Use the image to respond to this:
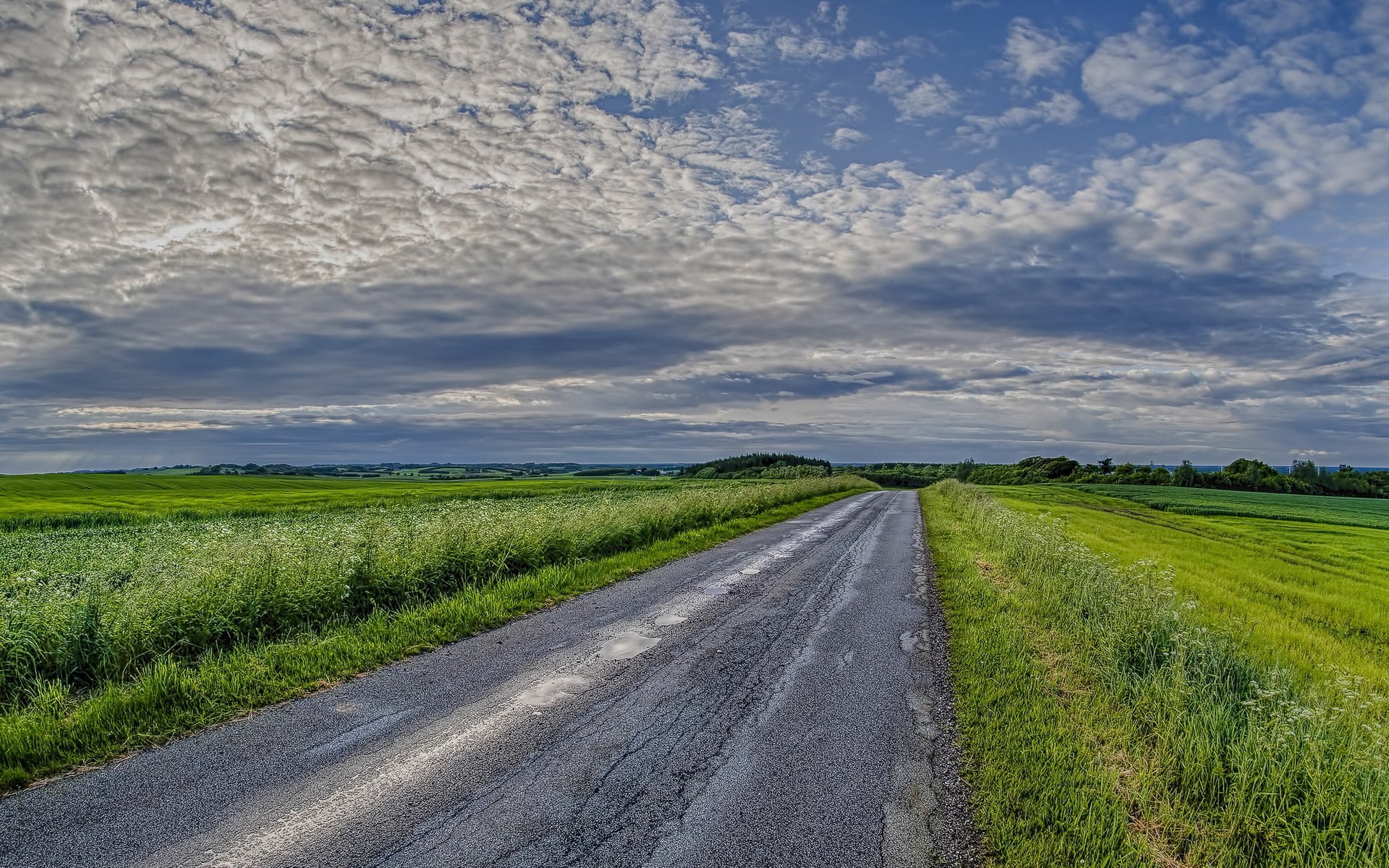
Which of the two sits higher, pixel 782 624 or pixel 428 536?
pixel 428 536

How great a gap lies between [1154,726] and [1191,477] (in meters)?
124

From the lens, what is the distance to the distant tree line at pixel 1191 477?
9031cm

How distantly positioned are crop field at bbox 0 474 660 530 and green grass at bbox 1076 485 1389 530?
174ft

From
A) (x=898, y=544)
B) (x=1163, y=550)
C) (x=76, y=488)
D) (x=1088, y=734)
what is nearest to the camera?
(x=1088, y=734)

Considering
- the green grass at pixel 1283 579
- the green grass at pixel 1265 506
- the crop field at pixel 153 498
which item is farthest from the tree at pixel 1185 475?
the crop field at pixel 153 498

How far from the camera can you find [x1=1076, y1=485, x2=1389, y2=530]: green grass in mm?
45281

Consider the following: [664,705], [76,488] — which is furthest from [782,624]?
[76,488]

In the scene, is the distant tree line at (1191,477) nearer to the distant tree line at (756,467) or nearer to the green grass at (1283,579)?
the distant tree line at (756,467)

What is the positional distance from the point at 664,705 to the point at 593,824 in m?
2.12

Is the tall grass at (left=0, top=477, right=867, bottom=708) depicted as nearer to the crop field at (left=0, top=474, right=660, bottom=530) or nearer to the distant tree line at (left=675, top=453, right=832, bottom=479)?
the crop field at (left=0, top=474, right=660, bottom=530)

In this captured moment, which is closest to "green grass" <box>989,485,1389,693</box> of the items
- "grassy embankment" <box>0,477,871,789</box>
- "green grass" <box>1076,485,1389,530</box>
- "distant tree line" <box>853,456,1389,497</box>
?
"green grass" <box>1076,485,1389,530</box>

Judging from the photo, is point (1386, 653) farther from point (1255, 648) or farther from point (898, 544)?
point (898, 544)

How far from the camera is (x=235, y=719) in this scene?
5898mm

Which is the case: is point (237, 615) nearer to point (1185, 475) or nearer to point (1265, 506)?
point (1265, 506)
